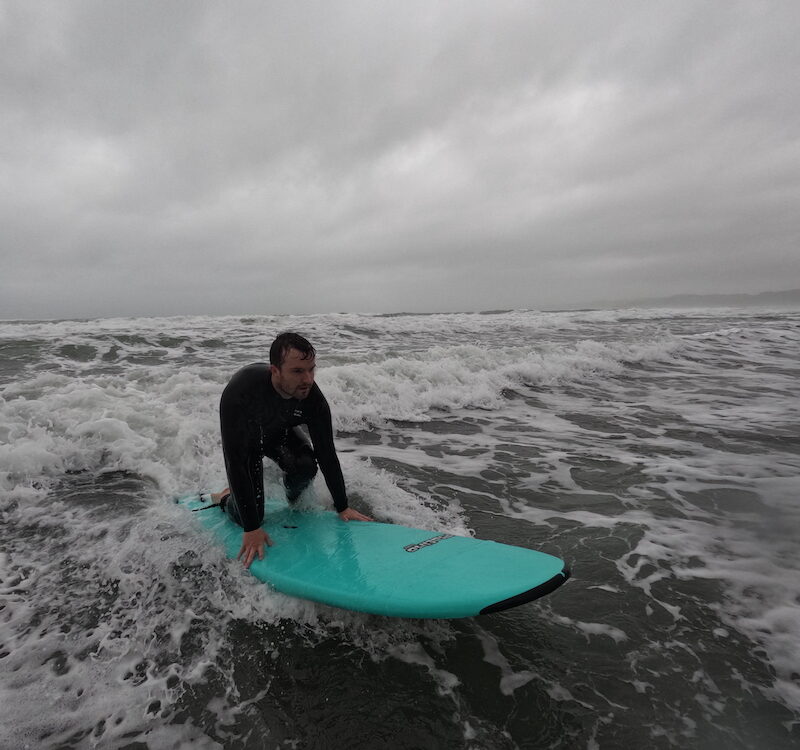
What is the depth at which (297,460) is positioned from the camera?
357 centimetres

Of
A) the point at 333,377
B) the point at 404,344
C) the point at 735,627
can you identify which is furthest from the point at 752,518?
the point at 404,344

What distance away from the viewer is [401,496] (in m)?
4.27

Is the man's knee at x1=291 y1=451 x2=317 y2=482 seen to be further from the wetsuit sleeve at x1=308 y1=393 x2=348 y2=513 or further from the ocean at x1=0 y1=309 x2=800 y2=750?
the ocean at x1=0 y1=309 x2=800 y2=750

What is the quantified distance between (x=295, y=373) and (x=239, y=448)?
0.65m

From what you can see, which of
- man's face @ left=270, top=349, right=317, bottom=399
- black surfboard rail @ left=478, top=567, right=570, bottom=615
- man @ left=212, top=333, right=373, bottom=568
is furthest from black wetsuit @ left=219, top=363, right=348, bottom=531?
black surfboard rail @ left=478, top=567, right=570, bottom=615

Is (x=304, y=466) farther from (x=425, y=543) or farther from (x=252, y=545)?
(x=425, y=543)

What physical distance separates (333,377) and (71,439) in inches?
152

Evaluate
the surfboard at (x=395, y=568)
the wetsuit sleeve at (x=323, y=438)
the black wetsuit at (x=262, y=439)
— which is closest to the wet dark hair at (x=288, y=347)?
the black wetsuit at (x=262, y=439)

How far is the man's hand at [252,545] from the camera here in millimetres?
2908

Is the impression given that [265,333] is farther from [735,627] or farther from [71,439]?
[735,627]

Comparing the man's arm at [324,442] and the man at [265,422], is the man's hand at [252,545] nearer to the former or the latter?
the man at [265,422]

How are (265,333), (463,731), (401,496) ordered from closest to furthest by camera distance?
(463,731), (401,496), (265,333)

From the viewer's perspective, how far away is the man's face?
279cm

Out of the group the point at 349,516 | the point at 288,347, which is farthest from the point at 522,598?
the point at 288,347
